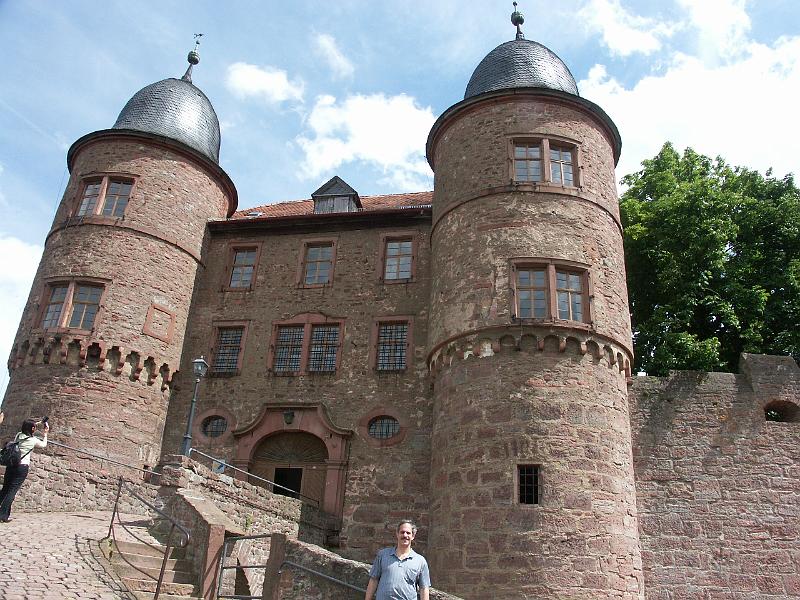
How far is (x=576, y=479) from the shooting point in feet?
44.5

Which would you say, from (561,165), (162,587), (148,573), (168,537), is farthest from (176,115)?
(162,587)

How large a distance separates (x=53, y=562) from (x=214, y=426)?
9672 mm

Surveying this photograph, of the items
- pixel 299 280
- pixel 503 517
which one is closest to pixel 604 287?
pixel 503 517

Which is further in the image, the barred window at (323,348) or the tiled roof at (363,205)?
the tiled roof at (363,205)

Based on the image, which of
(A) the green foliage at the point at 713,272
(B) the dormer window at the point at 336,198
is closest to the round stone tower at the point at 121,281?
(B) the dormer window at the point at 336,198

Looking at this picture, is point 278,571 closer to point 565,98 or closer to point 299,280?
point 299,280

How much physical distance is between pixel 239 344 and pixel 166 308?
7.26 feet

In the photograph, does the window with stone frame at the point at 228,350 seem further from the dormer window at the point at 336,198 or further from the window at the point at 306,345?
the dormer window at the point at 336,198

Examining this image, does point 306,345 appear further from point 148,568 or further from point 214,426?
point 148,568

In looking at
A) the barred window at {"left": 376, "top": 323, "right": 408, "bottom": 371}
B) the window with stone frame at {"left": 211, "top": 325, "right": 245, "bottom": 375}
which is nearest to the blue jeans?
the window with stone frame at {"left": 211, "top": 325, "right": 245, "bottom": 375}

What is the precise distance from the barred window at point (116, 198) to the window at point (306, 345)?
5500mm

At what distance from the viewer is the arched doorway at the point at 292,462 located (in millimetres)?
18094

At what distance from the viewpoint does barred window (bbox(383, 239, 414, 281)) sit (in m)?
20.0

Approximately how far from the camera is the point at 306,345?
19.4 meters
